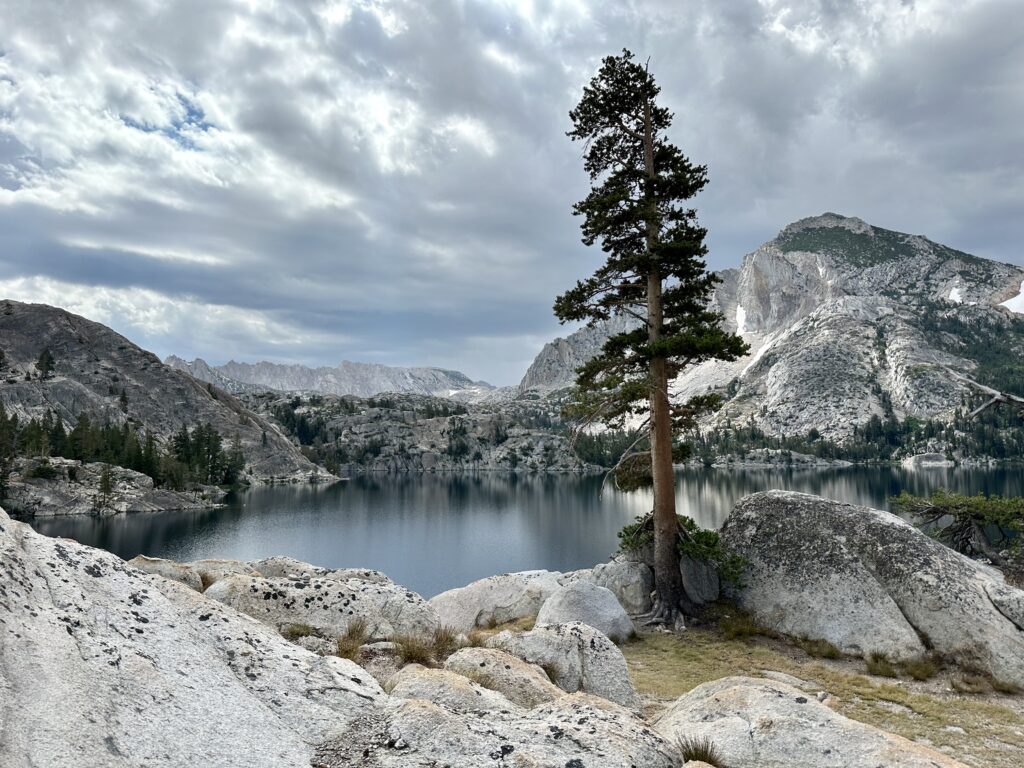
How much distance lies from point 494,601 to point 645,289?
15138 millimetres

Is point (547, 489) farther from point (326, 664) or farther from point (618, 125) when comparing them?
point (326, 664)

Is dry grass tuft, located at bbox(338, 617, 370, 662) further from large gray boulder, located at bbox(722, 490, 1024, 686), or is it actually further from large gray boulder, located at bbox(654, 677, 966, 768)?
large gray boulder, located at bbox(722, 490, 1024, 686)

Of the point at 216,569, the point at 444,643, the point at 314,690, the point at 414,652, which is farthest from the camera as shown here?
the point at 216,569

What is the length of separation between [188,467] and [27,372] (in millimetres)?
96198

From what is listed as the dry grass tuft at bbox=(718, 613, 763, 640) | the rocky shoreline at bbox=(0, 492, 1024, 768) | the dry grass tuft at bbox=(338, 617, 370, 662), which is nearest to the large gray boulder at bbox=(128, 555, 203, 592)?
the rocky shoreline at bbox=(0, 492, 1024, 768)

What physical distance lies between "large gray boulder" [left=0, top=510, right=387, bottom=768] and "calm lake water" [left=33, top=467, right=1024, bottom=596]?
1787 inches

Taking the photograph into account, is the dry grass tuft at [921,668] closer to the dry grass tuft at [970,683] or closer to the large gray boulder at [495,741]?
the dry grass tuft at [970,683]

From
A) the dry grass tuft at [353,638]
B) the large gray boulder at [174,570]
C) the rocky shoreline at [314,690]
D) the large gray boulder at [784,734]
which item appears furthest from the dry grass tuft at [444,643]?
the large gray boulder at [174,570]

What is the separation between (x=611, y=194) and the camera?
2444 cm

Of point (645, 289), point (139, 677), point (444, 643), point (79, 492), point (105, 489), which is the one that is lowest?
point (79, 492)

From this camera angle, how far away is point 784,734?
267 inches

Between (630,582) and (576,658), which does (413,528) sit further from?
(576,658)

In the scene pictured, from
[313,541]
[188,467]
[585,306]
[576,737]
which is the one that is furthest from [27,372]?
[576,737]

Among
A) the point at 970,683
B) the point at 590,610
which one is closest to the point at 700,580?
the point at 590,610
